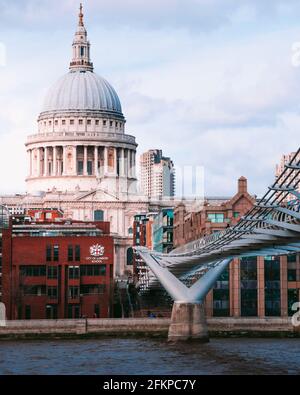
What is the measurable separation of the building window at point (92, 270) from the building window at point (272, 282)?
28.6 feet

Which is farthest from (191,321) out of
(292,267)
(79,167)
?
(79,167)

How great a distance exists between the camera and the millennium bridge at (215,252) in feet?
164

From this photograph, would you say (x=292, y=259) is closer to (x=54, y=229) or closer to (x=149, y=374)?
(x=54, y=229)

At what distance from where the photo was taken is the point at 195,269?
2815 inches

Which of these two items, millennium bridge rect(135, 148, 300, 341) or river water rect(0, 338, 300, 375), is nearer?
millennium bridge rect(135, 148, 300, 341)

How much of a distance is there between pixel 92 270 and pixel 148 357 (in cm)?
2575

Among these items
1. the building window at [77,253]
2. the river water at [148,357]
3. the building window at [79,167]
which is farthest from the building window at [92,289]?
the building window at [79,167]

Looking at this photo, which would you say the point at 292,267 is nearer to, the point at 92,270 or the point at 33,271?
the point at 92,270

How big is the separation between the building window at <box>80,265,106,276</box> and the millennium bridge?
3.42 m

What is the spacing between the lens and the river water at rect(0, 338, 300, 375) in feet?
173

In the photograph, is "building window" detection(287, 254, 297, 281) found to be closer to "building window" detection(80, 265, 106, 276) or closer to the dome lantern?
"building window" detection(80, 265, 106, 276)

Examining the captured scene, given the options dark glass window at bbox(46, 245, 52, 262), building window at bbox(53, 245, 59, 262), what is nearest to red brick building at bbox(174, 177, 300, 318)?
building window at bbox(53, 245, 59, 262)

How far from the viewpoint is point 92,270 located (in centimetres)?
8406
